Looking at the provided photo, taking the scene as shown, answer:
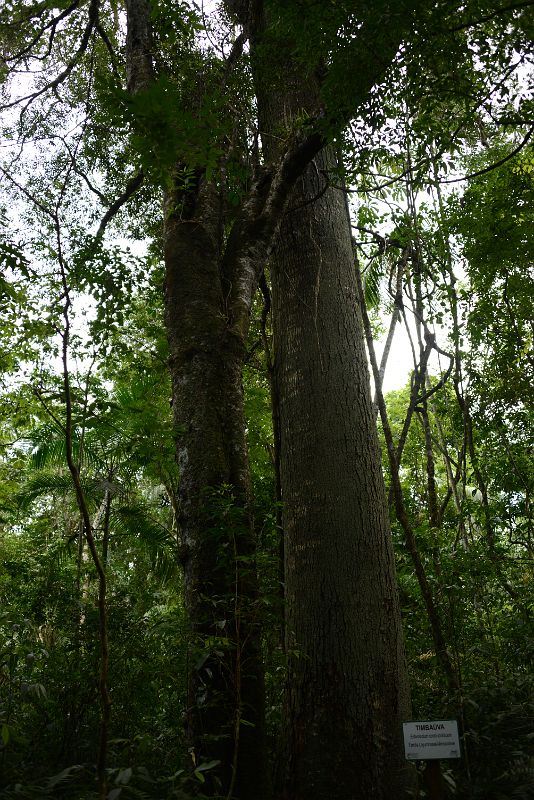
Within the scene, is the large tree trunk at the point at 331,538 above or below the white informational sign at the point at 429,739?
above

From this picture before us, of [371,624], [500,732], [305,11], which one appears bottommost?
[500,732]

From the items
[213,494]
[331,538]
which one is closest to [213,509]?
[213,494]

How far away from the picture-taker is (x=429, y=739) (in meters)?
2.66

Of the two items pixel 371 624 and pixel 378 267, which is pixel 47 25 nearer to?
pixel 378 267

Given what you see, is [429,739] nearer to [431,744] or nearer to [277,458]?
[431,744]

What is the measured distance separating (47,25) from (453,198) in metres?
5.02

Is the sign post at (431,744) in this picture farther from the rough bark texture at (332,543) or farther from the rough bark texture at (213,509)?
the rough bark texture at (213,509)

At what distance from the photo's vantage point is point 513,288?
24.2 ft

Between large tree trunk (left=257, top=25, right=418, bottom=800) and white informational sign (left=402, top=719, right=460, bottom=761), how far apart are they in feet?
1.86

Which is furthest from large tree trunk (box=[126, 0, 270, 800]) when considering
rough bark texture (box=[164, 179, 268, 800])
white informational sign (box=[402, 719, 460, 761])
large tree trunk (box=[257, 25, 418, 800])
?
white informational sign (box=[402, 719, 460, 761])

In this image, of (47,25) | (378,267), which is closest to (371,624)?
(378,267)

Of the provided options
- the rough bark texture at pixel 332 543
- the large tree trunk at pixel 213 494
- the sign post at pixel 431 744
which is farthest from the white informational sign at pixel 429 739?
the large tree trunk at pixel 213 494

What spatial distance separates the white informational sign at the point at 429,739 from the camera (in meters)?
2.62

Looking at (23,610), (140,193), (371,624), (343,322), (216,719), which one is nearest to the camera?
(216,719)
